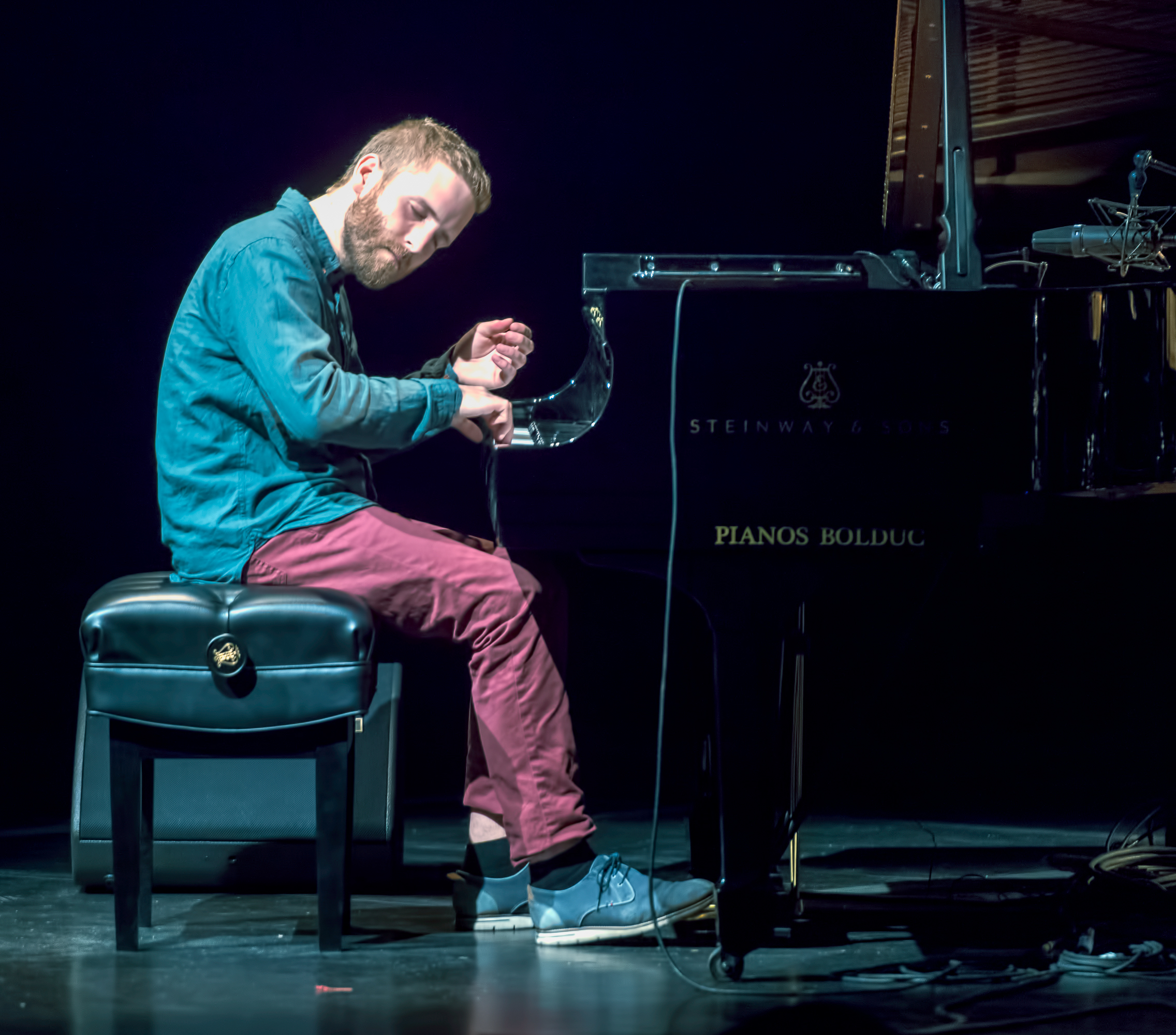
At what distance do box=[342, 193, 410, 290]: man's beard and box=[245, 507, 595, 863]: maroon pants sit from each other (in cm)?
45

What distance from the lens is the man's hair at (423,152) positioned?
8.51 ft

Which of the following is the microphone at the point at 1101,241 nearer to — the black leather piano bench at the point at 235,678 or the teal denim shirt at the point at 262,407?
the teal denim shirt at the point at 262,407

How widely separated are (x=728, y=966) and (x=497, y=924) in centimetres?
53

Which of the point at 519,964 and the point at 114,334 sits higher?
the point at 114,334

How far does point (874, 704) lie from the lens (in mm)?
4102

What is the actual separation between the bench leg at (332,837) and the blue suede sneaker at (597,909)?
31cm

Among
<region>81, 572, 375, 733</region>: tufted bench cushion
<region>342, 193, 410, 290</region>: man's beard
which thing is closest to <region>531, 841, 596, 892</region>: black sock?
<region>81, 572, 375, 733</region>: tufted bench cushion

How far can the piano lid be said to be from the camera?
8.13 ft

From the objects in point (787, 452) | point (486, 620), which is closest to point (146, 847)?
point (486, 620)

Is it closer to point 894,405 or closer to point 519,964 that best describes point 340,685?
point 519,964

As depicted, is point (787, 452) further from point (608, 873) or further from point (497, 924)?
point (497, 924)

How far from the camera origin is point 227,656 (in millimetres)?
2279

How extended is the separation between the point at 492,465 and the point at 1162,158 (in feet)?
5.43

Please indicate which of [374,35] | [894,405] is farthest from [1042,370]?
[374,35]
